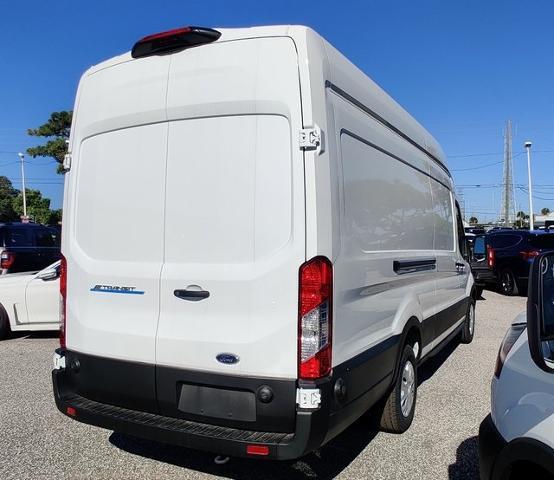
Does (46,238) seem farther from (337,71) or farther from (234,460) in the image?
(337,71)

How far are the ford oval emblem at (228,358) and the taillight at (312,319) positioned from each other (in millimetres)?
369

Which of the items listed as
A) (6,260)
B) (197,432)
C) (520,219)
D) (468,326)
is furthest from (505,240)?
(520,219)

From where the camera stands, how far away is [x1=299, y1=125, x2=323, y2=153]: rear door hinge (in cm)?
287

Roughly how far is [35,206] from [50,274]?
2193 inches

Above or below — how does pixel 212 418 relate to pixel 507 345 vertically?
below

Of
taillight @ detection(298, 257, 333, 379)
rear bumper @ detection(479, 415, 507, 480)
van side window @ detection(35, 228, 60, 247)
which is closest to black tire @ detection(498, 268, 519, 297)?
van side window @ detection(35, 228, 60, 247)

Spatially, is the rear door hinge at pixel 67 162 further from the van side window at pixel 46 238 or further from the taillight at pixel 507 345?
the van side window at pixel 46 238

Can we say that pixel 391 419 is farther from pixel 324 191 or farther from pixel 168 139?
pixel 168 139

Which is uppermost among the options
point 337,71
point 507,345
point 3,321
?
point 337,71

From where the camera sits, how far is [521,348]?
101 inches

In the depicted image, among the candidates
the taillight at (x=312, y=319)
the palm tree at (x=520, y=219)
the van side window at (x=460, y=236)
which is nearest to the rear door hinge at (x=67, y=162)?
the taillight at (x=312, y=319)

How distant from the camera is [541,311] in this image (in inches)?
77.3

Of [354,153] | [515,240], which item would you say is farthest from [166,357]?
[515,240]

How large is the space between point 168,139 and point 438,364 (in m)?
4.81
